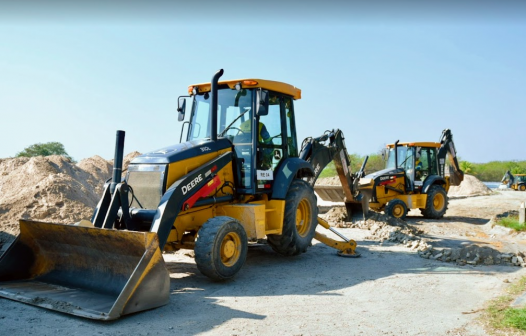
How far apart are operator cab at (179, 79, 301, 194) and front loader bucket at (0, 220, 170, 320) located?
99.1 inches

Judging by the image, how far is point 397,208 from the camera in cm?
1502

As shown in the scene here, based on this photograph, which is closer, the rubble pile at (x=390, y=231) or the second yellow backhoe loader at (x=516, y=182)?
the rubble pile at (x=390, y=231)

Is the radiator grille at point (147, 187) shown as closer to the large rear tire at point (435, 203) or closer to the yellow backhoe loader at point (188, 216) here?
the yellow backhoe loader at point (188, 216)

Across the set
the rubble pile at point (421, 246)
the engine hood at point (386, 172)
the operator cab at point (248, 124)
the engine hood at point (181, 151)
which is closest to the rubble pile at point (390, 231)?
the rubble pile at point (421, 246)

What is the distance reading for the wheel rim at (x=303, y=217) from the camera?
830 cm

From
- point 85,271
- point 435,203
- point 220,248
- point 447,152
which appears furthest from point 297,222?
point 447,152

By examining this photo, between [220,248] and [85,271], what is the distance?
1.64 meters

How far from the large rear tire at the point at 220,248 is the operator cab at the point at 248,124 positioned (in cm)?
117

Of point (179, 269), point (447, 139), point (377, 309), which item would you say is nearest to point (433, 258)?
point (377, 309)

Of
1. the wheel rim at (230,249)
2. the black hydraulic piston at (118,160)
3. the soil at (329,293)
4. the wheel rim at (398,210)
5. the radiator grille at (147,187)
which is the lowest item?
the soil at (329,293)

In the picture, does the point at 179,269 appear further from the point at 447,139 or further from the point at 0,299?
the point at 447,139

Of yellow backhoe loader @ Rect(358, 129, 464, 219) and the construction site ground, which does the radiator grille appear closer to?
the construction site ground

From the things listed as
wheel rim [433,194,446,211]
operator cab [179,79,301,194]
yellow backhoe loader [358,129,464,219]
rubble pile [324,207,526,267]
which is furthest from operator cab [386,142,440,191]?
operator cab [179,79,301,194]

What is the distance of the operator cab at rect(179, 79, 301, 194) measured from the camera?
289 inches
